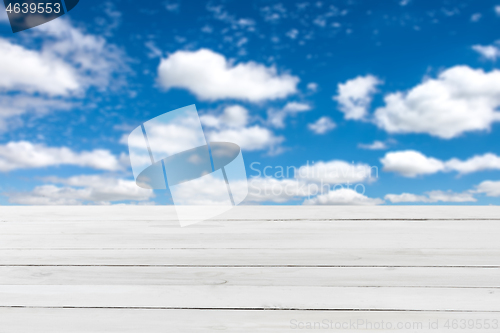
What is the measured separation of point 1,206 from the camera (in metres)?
1.44

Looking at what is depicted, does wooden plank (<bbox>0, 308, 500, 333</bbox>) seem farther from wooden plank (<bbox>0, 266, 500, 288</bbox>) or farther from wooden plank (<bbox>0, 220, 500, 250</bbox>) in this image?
wooden plank (<bbox>0, 220, 500, 250</bbox>)

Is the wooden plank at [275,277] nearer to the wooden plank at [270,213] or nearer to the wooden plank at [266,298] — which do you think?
the wooden plank at [266,298]

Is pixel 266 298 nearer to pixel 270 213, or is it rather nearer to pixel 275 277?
pixel 275 277

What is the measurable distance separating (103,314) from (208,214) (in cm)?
48

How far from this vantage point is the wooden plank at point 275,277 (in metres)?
0.99

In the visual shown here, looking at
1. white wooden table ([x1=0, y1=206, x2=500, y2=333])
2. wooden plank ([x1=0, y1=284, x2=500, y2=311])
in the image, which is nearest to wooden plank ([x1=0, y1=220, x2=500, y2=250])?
white wooden table ([x1=0, y1=206, x2=500, y2=333])

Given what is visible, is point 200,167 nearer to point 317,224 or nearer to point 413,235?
point 317,224

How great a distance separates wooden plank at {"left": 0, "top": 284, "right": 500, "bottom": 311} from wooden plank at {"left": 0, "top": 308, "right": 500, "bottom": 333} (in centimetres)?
2

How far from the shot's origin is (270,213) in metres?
1.28

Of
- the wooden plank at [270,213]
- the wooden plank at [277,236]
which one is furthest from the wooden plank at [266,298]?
the wooden plank at [270,213]

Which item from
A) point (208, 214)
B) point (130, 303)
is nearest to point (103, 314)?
point (130, 303)

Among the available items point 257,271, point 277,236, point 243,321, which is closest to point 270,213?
point 277,236

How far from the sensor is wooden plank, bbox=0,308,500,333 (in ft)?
2.93

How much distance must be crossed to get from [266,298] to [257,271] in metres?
0.10
